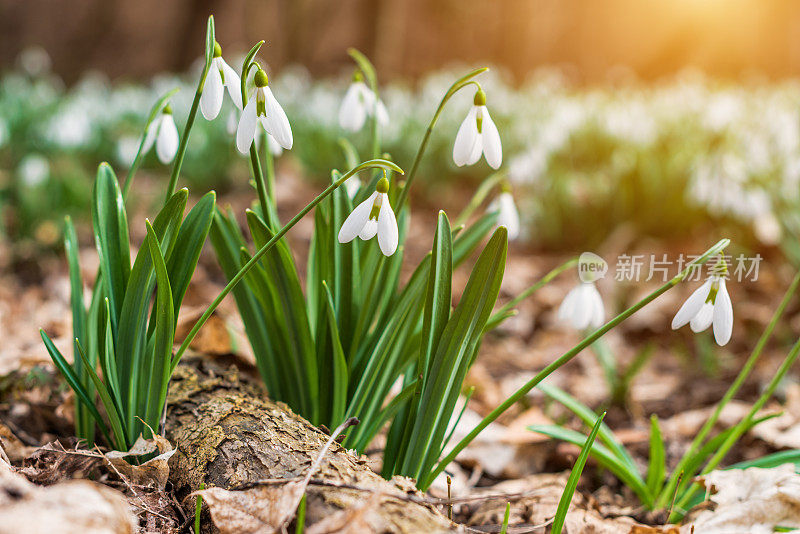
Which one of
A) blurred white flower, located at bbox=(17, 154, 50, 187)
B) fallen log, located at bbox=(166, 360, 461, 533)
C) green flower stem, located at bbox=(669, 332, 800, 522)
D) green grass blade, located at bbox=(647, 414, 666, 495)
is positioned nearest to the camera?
fallen log, located at bbox=(166, 360, 461, 533)

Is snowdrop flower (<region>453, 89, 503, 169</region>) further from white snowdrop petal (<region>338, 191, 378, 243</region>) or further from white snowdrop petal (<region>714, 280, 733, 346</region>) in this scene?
white snowdrop petal (<region>714, 280, 733, 346</region>)

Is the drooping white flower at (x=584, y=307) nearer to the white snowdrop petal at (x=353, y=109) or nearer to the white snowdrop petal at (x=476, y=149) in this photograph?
the white snowdrop petal at (x=476, y=149)

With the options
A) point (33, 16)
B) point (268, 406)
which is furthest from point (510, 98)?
point (33, 16)

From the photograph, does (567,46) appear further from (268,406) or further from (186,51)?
(268,406)

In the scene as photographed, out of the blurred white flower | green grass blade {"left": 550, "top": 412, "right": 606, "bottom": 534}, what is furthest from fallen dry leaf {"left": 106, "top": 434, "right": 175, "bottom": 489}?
the blurred white flower

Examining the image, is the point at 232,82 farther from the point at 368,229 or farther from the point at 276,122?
the point at 368,229

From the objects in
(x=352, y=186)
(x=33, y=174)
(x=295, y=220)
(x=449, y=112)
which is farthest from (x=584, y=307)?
(x=449, y=112)

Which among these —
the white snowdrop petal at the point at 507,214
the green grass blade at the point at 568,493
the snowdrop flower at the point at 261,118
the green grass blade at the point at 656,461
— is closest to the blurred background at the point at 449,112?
the white snowdrop petal at the point at 507,214
